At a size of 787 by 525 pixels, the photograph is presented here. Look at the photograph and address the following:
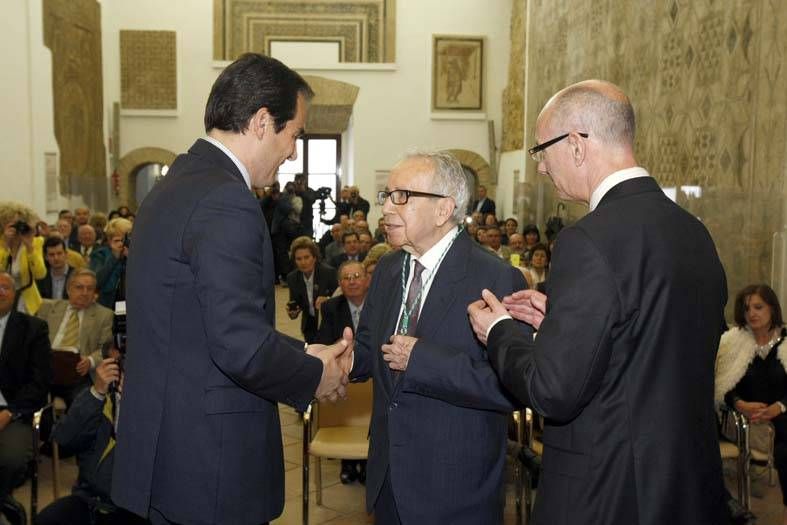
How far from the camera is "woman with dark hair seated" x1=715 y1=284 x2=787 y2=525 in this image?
504 centimetres

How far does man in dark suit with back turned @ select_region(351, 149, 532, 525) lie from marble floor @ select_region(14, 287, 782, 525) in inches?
91.9

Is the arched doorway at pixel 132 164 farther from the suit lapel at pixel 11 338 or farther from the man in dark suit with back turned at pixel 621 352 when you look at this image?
the man in dark suit with back turned at pixel 621 352

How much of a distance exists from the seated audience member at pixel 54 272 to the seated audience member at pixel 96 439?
13.5 ft

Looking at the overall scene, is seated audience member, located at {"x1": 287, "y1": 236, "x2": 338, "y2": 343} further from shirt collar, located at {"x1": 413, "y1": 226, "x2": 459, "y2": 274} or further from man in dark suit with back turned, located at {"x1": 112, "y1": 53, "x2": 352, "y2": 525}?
man in dark suit with back turned, located at {"x1": 112, "y1": 53, "x2": 352, "y2": 525}

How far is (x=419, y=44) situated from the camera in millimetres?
20828

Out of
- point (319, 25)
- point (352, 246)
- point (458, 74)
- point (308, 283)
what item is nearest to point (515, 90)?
point (458, 74)

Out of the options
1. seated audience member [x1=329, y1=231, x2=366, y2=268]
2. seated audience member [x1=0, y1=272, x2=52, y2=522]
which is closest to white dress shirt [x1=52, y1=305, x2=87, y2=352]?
seated audience member [x1=0, y1=272, x2=52, y2=522]

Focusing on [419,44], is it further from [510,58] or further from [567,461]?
[567,461]

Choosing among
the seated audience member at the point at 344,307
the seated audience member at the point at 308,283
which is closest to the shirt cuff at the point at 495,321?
the seated audience member at the point at 344,307

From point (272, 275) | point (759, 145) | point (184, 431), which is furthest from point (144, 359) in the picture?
point (759, 145)

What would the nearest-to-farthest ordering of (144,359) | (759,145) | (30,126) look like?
(144,359)
(759,145)
(30,126)

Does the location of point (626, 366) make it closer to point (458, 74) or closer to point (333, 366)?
point (333, 366)

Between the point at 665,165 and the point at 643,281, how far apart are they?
313 inches

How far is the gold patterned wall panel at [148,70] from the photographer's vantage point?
2036 centimetres
